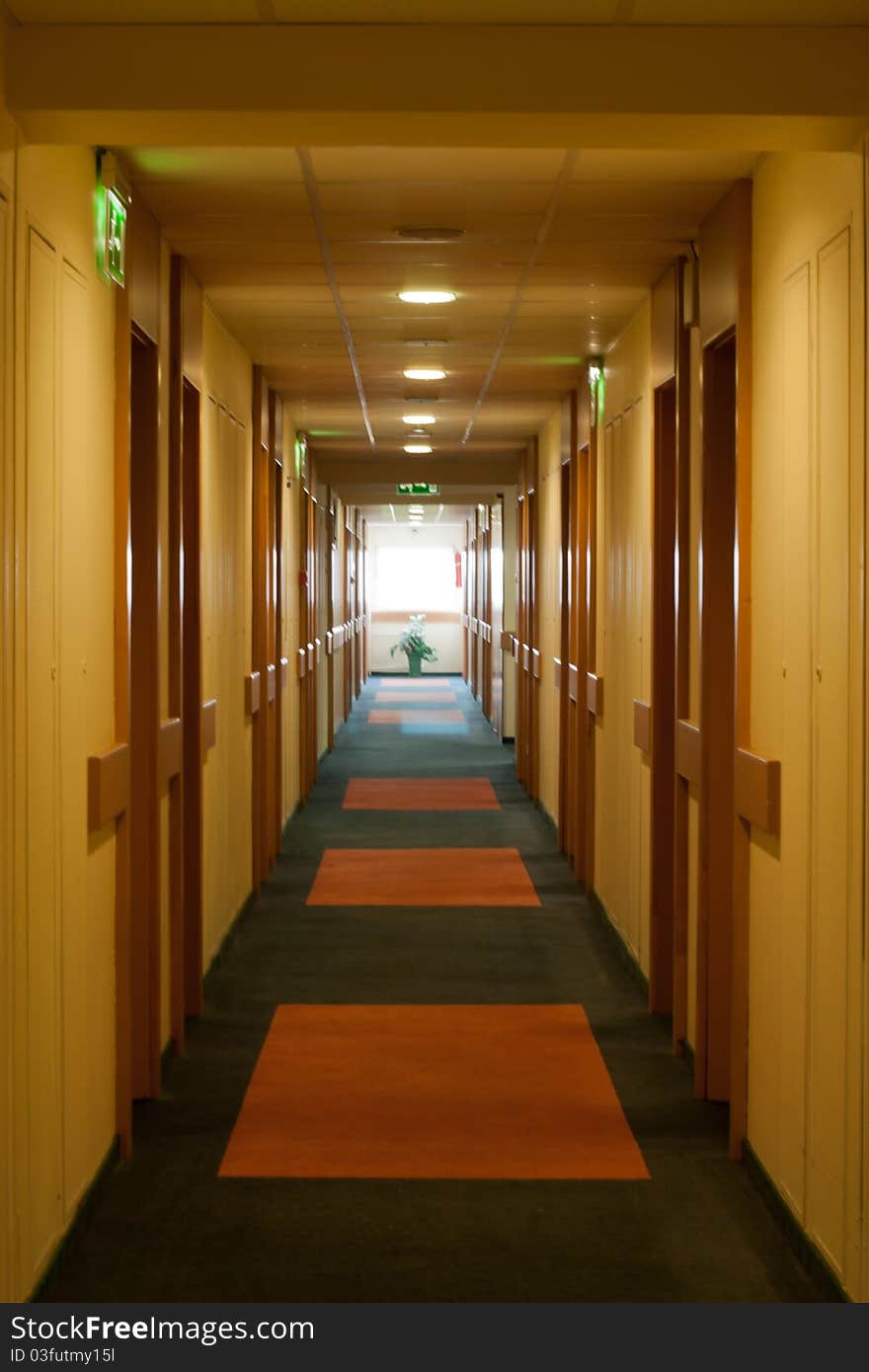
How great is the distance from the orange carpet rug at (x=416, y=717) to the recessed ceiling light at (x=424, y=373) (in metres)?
10.2

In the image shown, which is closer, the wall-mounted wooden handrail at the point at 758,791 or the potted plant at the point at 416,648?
the wall-mounted wooden handrail at the point at 758,791

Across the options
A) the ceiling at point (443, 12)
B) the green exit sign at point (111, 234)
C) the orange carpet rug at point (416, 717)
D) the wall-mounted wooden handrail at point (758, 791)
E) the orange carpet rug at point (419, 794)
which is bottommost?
the orange carpet rug at point (419, 794)

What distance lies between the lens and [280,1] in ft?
9.57

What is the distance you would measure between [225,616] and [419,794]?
5357 millimetres

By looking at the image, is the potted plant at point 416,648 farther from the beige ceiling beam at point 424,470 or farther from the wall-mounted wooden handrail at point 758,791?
the wall-mounted wooden handrail at point 758,791

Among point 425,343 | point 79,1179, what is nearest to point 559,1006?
point 79,1179

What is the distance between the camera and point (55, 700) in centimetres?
342

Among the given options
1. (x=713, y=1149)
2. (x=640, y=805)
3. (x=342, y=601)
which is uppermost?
(x=342, y=601)

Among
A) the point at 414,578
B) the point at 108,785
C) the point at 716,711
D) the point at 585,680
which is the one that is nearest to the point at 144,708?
the point at 108,785

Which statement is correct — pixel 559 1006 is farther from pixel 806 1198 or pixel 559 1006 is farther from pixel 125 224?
pixel 125 224

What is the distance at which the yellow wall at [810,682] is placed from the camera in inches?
124

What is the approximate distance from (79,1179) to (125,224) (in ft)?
8.91

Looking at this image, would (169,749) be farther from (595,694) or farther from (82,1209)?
(595,694)

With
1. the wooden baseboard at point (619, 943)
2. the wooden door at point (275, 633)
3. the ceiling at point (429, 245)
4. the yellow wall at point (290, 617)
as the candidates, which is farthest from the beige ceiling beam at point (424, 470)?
the wooden baseboard at point (619, 943)
